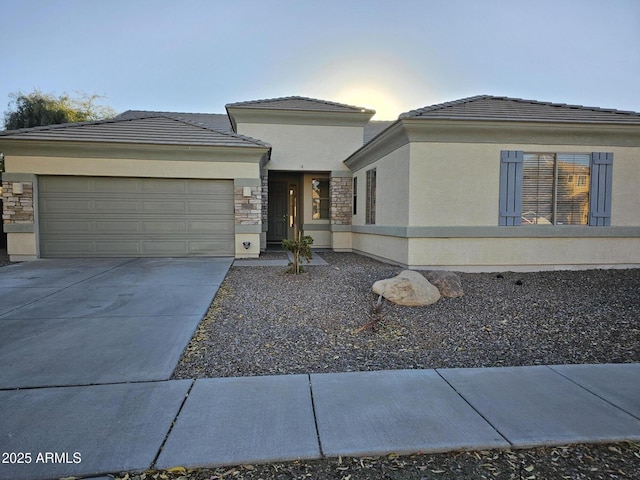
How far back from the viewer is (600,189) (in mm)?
8438

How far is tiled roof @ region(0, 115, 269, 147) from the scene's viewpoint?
9.56 metres

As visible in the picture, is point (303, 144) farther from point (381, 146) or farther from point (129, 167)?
point (129, 167)

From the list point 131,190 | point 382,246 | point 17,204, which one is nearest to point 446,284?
point 382,246

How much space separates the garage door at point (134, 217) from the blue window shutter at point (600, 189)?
9563mm

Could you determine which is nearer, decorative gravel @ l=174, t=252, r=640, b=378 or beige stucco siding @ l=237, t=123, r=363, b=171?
decorative gravel @ l=174, t=252, r=640, b=378

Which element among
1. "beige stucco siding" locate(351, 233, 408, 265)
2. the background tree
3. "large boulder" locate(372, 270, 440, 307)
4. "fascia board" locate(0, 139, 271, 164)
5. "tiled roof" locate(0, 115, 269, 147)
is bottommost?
"large boulder" locate(372, 270, 440, 307)

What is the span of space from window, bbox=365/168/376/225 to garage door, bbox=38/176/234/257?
4351mm

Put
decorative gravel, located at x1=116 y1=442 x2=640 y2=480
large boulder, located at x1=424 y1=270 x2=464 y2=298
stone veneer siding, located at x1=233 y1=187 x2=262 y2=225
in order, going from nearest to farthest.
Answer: decorative gravel, located at x1=116 y1=442 x2=640 y2=480 < large boulder, located at x1=424 y1=270 x2=464 y2=298 < stone veneer siding, located at x1=233 y1=187 x2=262 y2=225

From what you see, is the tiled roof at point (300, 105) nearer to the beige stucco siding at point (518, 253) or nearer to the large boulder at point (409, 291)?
the beige stucco siding at point (518, 253)

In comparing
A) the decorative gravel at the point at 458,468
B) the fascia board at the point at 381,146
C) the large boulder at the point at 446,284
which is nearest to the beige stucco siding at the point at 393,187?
the fascia board at the point at 381,146

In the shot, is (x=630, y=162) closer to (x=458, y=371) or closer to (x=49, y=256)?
(x=458, y=371)

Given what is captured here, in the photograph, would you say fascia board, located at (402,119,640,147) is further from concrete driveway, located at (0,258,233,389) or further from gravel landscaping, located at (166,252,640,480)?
concrete driveway, located at (0,258,233,389)

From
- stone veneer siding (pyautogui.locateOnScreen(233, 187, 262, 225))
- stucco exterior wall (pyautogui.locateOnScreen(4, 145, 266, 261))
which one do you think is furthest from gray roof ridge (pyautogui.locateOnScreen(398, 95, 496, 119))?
stone veneer siding (pyautogui.locateOnScreen(233, 187, 262, 225))

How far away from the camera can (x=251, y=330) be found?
4574 mm
